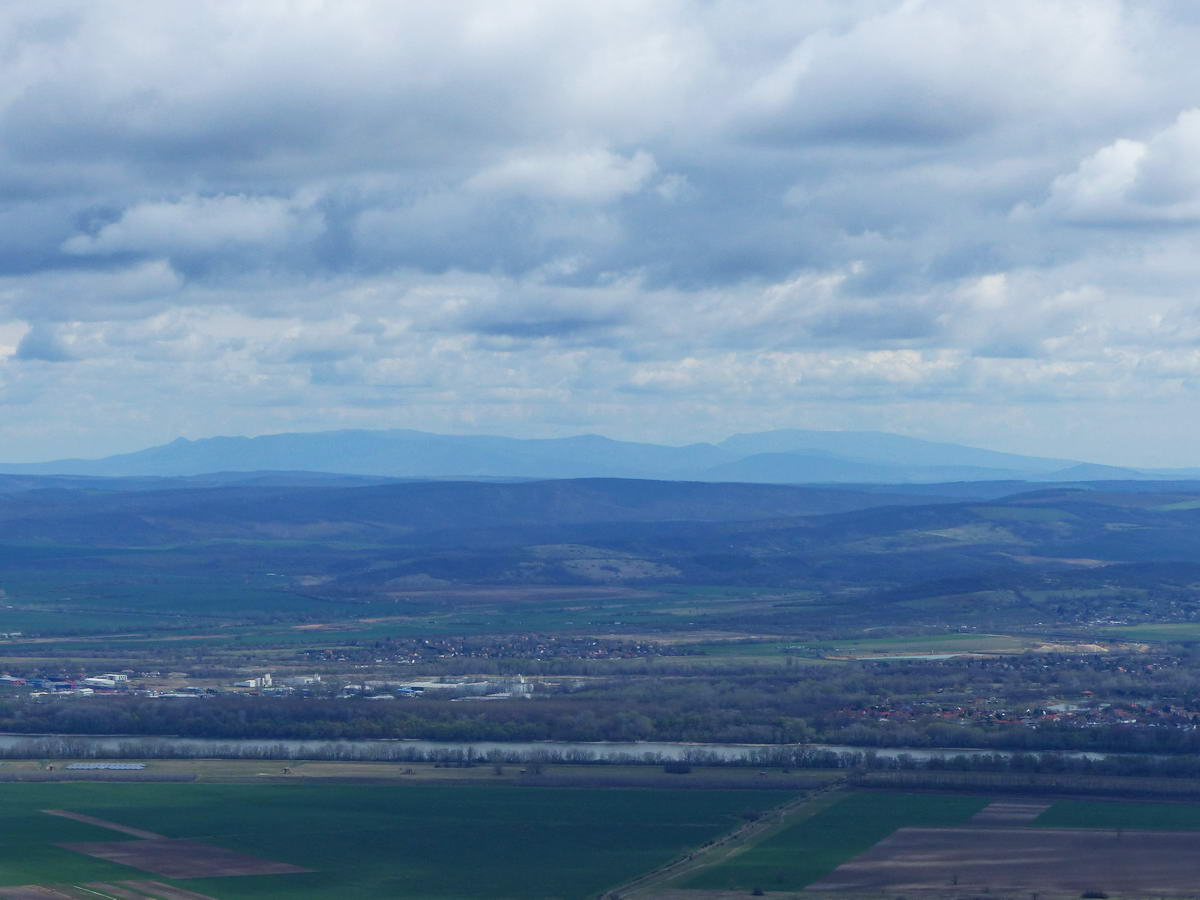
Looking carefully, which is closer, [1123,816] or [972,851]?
[972,851]

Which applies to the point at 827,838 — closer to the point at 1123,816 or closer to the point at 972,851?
the point at 972,851

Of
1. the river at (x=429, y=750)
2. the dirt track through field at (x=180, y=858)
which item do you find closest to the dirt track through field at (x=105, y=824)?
the dirt track through field at (x=180, y=858)

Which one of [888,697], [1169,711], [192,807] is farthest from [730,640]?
[192,807]

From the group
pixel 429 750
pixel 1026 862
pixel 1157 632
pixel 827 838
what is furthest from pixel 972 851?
pixel 1157 632

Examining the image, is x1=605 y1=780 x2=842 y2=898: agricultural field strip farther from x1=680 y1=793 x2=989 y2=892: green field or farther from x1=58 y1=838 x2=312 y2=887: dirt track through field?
x1=58 y1=838 x2=312 y2=887: dirt track through field

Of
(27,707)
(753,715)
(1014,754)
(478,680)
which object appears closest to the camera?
(1014,754)

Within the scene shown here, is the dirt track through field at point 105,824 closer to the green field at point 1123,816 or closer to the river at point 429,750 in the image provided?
the river at point 429,750

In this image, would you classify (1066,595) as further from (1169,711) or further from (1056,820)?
(1056,820)
